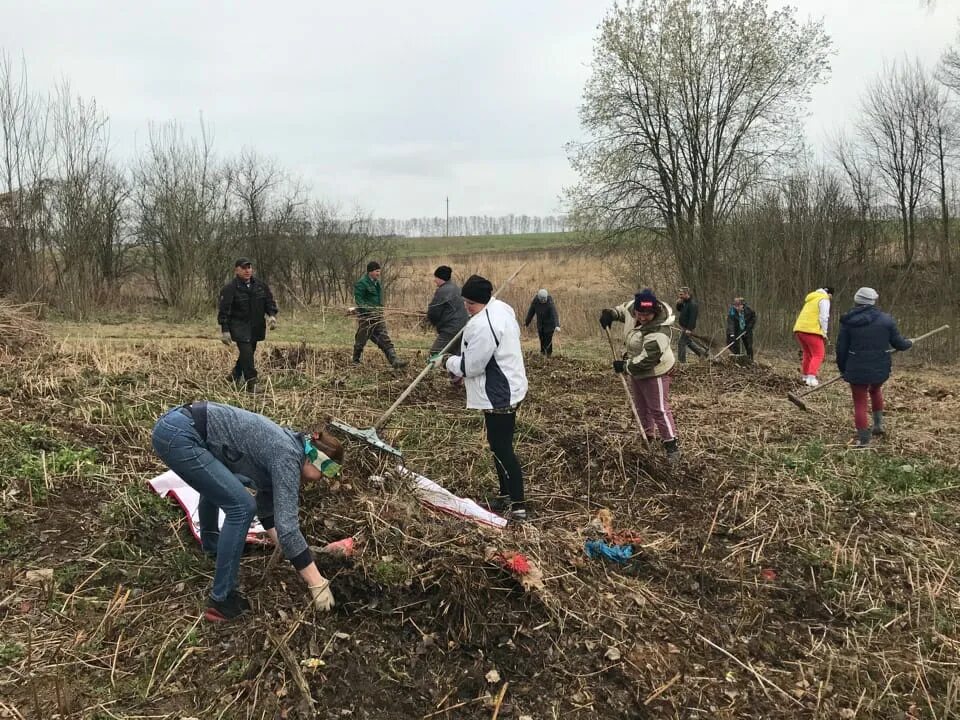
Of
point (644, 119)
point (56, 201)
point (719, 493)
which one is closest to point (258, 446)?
point (719, 493)

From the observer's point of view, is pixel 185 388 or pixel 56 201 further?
pixel 56 201

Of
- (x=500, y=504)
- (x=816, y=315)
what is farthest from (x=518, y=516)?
(x=816, y=315)

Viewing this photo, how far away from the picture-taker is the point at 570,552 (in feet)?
12.4

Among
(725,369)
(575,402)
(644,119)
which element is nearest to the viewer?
(575,402)

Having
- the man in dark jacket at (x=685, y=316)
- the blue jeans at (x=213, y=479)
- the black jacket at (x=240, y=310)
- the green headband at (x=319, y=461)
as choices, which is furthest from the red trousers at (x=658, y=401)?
the man in dark jacket at (x=685, y=316)

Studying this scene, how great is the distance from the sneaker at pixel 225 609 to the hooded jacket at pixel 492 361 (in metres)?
1.86

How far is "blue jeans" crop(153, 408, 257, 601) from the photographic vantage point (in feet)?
9.57

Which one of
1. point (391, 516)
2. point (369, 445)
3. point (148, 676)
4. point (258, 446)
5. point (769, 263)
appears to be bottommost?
point (148, 676)

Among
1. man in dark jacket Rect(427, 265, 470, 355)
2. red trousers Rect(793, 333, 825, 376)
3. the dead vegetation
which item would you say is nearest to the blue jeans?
the dead vegetation

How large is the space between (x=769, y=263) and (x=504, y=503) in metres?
13.9

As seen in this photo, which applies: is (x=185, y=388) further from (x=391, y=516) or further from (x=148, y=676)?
(x=148, y=676)

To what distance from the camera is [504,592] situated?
3256 mm

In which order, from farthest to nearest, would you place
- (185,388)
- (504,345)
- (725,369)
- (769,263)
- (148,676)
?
(769,263) → (725,369) → (185,388) → (504,345) → (148,676)

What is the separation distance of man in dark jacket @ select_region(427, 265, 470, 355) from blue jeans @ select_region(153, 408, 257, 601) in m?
4.58
